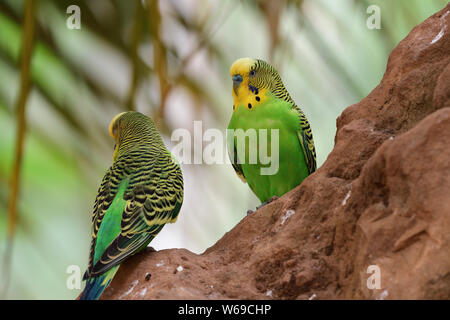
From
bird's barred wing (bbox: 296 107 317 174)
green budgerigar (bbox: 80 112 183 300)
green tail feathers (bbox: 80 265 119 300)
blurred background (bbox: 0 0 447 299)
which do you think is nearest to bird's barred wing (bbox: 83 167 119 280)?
green budgerigar (bbox: 80 112 183 300)

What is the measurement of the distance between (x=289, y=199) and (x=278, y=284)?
1.55 feet

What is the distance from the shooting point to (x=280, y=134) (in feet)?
11.1

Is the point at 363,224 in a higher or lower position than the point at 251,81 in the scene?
lower

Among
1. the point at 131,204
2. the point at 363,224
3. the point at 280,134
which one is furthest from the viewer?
the point at 280,134

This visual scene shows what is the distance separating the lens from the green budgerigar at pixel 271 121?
3.41 m

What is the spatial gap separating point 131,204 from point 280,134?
4.00 feet

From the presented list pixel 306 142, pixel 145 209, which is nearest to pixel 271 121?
pixel 306 142

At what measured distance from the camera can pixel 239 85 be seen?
3.44 m

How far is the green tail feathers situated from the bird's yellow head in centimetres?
156

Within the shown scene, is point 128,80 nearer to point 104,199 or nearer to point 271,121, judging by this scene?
point 271,121

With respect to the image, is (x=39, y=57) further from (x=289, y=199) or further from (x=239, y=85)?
(x=289, y=199)

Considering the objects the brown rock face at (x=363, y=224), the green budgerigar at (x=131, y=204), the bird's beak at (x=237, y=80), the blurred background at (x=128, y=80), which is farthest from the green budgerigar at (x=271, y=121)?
the brown rock face at (x=363, y=224)

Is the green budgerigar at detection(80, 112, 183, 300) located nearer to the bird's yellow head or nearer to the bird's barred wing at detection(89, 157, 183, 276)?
the bird's barred wing at detection(89, 157, 183, 276)
